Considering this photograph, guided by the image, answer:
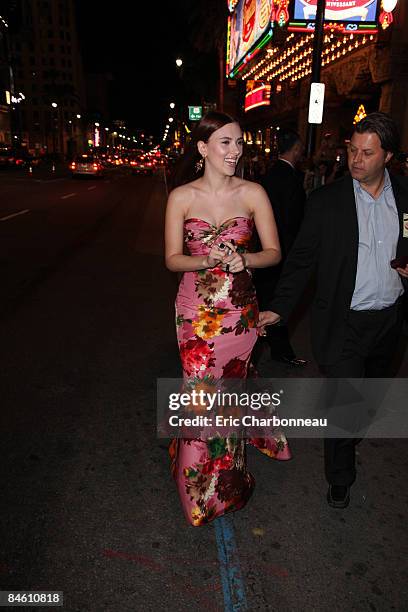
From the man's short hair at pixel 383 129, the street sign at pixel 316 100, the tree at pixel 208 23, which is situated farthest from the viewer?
the tree at pixel 208 23

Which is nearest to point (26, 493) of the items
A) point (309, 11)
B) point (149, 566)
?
point (149, 566)

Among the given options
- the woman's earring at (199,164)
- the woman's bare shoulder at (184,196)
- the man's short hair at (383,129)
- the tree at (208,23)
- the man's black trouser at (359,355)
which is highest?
the tree at (208,23)

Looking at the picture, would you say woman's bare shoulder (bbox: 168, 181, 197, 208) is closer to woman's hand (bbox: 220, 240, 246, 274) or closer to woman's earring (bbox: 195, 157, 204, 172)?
woman's earring (bbox: 195, 157, 204, 172)

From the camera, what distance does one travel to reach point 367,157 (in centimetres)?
278

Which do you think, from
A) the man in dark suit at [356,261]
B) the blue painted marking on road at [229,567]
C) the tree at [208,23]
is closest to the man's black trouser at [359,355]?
the man in dark suit at [356,261]

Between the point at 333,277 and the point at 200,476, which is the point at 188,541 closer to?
the point at 200,476

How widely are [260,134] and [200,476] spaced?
35.1 meters

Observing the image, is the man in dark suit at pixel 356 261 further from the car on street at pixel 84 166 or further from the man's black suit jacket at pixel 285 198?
the car on street at pixel 84 166

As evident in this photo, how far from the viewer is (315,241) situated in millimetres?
2965

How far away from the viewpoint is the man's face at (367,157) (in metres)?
2.76

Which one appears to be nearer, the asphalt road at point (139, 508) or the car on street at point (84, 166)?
the asphalt road at point (139, 508)

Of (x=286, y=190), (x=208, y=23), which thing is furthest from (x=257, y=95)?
(x=286, y=190)

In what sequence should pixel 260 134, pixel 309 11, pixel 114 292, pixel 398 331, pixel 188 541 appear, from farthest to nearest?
pixel 260 134 < pixel 309 11 < pixel 114 292 < pixel 398 331 < pixel 188 541

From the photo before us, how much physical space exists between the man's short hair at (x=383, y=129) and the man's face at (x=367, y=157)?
0.07 ft
